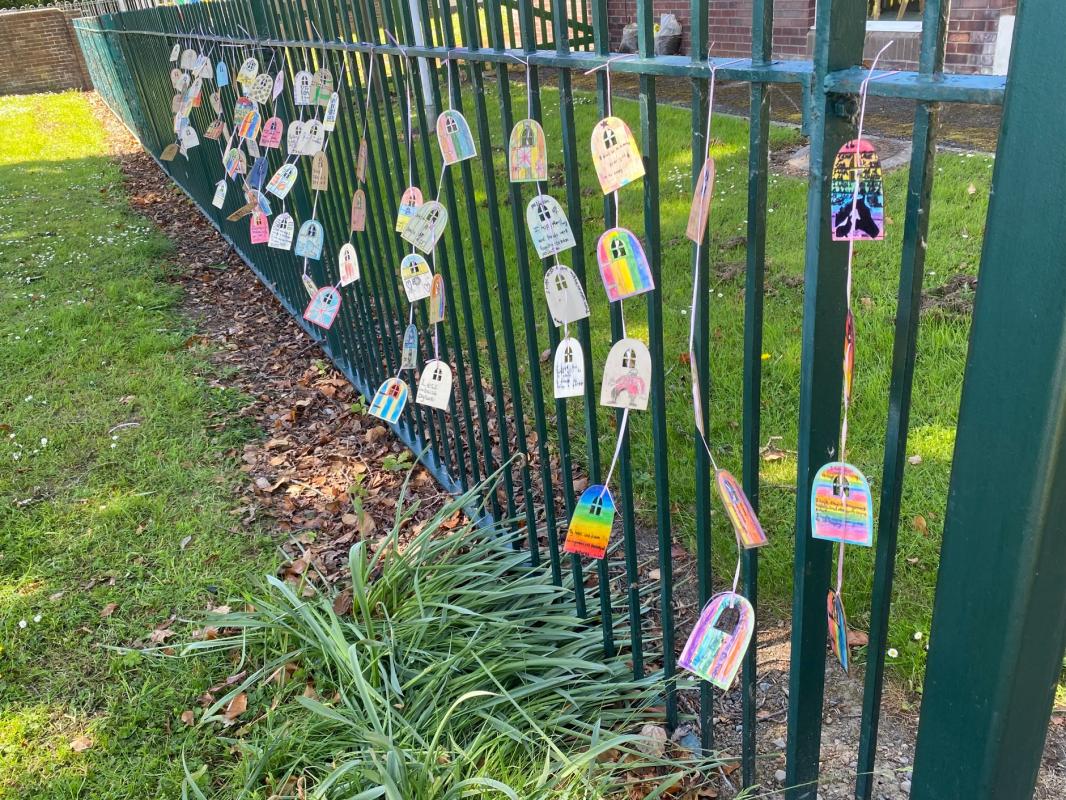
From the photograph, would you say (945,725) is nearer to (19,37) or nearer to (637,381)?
(637,381)

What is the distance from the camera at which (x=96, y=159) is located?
11930mm

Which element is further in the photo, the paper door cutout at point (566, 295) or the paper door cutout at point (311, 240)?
the paper door cutout at point (311, 240)

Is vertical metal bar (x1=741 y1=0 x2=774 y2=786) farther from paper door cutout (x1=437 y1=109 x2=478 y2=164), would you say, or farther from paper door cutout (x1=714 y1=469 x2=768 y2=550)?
paper door cutout (x1=437 y1=109 x2=478 y2=164)

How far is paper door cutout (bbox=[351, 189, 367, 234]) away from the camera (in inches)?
127

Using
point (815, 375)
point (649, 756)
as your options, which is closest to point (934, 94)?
point (815, 375)

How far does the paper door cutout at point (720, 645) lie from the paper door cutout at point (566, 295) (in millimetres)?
746

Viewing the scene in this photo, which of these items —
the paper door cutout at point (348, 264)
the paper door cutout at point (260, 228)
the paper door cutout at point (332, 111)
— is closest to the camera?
the paper door cutout at point (332, 111)

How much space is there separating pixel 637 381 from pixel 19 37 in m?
24.9

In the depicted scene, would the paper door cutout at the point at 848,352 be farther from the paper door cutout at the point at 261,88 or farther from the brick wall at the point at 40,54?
the brick wall at the point at 40,54

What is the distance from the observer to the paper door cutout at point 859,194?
4.07ft

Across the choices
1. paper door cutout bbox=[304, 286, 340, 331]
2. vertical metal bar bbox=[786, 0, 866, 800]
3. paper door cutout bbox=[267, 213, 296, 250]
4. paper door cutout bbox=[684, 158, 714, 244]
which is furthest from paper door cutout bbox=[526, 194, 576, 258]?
paper door cutout bbox=[267, 213, 296, 250]

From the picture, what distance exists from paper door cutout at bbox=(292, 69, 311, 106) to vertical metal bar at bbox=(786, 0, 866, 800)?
266 centimetres

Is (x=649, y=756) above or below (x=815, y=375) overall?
below

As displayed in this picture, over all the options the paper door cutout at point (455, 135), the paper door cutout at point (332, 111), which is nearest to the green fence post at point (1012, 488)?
the paper door cutout at point (455, 135)
